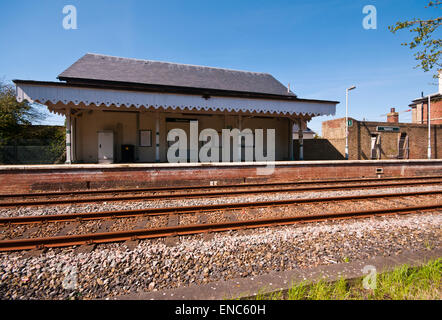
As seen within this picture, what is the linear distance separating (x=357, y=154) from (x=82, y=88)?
66.7 ft

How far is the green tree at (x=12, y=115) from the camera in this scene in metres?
17.4

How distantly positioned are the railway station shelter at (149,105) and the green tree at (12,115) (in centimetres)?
772

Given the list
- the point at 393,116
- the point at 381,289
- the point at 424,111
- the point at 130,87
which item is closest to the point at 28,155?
the point at 130,87

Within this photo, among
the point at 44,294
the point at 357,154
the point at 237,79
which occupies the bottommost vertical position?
the point at 44,294

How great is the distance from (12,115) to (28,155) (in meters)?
5.63

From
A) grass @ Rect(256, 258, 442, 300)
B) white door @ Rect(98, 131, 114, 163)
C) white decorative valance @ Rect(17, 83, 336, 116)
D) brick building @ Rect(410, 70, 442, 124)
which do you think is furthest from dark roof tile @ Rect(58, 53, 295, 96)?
brick building @ Rect(410, 70, 442, 124)

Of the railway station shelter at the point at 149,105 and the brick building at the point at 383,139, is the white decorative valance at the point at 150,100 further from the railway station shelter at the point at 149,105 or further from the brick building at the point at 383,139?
the brick building at the point at 383,139

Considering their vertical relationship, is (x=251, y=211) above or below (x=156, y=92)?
below

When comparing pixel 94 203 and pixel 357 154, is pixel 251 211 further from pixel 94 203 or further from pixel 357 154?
pixel 357 154

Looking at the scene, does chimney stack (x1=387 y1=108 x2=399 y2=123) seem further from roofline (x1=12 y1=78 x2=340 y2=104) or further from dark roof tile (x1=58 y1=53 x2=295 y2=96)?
roofline (x1=12 y1=78 x2=340 y2=104)

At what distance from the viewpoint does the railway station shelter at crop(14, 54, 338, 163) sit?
10180 mm

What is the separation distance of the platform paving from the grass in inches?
3.2
